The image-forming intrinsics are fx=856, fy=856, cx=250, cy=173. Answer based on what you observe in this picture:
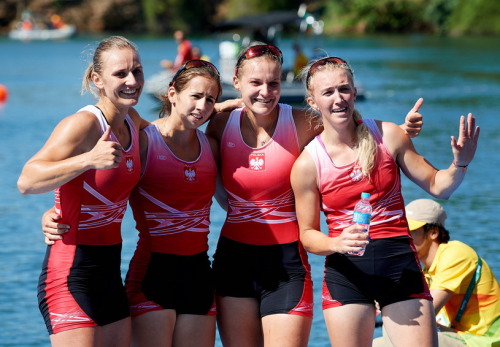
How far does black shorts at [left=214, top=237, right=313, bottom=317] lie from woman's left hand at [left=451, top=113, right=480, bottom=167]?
3.56ft

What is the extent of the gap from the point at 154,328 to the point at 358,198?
4.41ft

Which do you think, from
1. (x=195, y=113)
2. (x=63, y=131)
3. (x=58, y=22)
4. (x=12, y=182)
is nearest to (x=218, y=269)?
(x=195, y=113)

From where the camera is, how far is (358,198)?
4734 mm

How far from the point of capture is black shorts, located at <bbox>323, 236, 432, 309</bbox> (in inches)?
185

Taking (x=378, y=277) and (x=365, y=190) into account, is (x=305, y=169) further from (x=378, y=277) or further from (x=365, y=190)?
(x=378, y=277)

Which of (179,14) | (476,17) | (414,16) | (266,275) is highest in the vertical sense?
(179,14)

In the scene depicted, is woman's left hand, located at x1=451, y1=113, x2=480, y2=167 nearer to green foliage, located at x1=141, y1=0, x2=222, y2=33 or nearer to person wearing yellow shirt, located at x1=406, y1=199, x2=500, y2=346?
person wearing yellow shirt, located at x1=406, y1=199, x2=500, y2=346

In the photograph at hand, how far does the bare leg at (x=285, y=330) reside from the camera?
485cm

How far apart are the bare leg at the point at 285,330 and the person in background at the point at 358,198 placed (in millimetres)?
210

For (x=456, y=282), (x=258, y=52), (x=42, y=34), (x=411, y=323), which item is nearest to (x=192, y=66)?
(x=258, y=52)

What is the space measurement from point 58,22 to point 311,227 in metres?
85.6

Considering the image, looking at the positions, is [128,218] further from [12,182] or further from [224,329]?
[224,329]

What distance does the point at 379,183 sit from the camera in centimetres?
474

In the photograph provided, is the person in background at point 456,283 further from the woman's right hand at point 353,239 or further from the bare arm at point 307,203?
the woman's right hand at point 353,239
